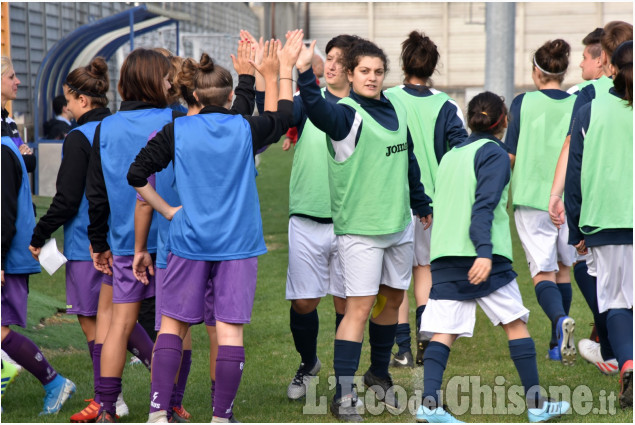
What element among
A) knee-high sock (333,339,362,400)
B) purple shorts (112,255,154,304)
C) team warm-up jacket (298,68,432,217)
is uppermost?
team warm-up jacket (298,68,432,217)

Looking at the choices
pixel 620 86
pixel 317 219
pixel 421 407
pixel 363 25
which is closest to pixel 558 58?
pixel 620 86

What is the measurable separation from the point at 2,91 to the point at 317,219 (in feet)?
6.49

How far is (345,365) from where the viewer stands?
480 cm

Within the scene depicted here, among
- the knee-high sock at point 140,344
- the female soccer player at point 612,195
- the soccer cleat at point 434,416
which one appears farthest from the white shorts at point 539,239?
the knee-high sock at point 140,344

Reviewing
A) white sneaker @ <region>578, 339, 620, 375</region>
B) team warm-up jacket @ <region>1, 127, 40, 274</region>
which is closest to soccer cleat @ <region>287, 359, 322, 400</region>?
team warm-up jacket @ <region>1, 127, 40, 274</region>

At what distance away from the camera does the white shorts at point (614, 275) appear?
466 cm

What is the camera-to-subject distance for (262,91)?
4793mm

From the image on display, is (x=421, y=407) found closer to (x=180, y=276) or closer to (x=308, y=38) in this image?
(x=180, y=276)

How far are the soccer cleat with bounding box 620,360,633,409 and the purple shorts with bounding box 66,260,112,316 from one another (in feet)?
9.17

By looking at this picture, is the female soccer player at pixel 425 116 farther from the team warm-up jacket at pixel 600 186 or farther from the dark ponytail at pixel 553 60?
the team warm-up jacket at pixel 600 186

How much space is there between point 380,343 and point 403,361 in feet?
3.43

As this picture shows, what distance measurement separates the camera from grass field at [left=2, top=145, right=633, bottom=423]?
491cm

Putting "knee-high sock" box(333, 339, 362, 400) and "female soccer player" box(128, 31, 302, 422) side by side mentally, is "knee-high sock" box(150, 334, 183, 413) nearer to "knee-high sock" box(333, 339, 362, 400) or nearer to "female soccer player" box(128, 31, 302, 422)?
"female soccer player" box(128, 31, 302, 422)

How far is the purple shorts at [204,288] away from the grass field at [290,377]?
2.80 feet
